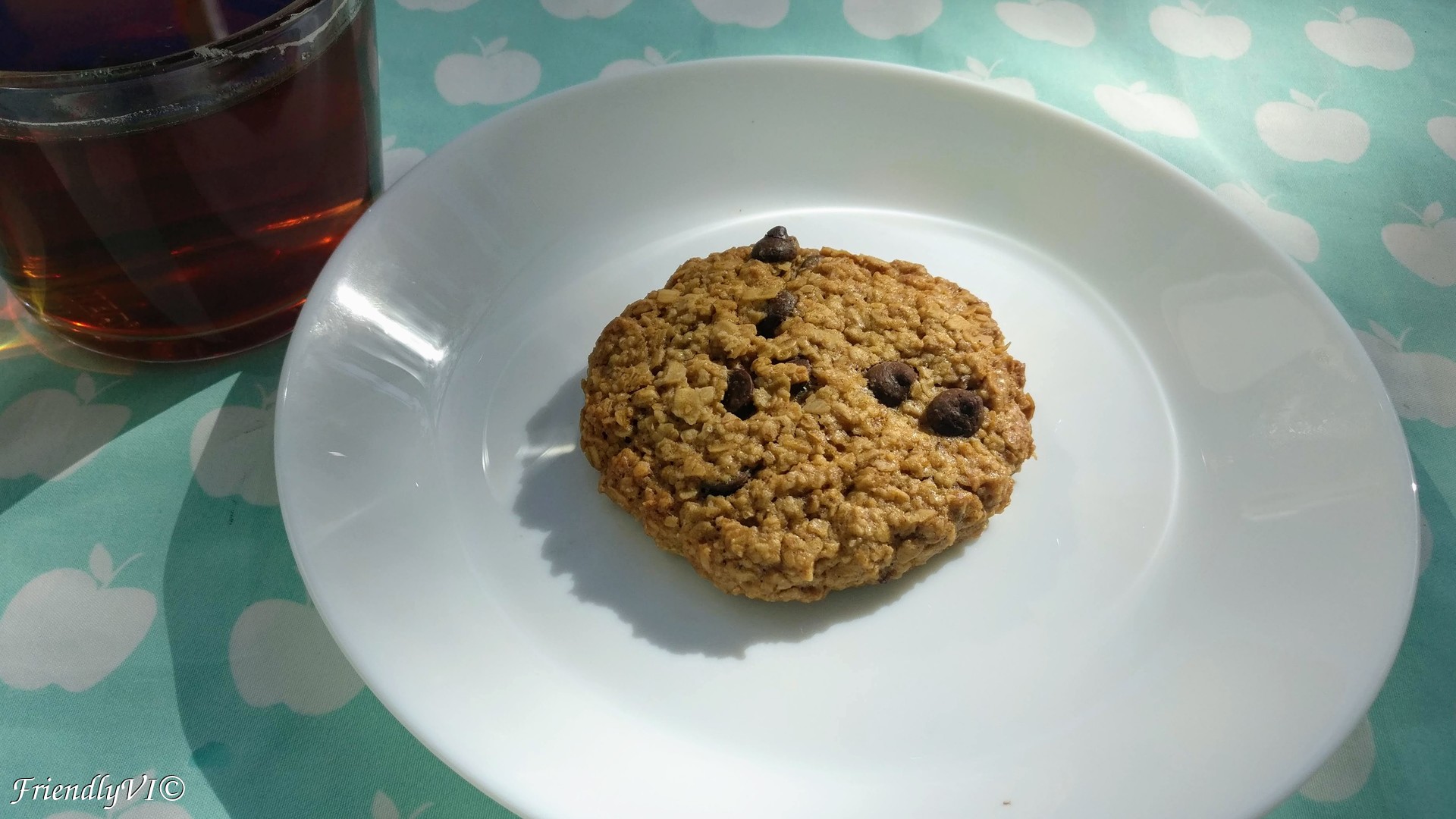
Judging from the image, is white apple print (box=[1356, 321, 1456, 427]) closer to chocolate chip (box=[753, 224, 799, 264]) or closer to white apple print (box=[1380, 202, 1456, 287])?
white apple print (box=[1380, 202, 1456, 287])

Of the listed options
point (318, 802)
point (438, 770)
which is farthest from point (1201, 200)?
point (318, 802)

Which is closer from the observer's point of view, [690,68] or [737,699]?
[737,699]

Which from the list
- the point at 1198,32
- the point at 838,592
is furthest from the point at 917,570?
the point at 1198,32

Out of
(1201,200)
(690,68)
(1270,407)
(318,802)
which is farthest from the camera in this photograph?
(690,68)

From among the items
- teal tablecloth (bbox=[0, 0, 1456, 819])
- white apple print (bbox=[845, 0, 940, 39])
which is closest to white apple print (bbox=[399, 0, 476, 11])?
teal tablecloth (bbox=[0, 0, 1456, 819])

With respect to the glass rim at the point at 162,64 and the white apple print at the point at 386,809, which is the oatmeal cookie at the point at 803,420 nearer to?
the white apple print at the point at 386,809

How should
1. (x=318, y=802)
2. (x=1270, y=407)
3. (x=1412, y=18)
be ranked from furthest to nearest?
(x=1412, y=18), (x=1270, y=407), (x=318, y=802)

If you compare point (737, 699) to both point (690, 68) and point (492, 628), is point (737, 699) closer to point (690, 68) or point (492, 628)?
point (492, 628)
